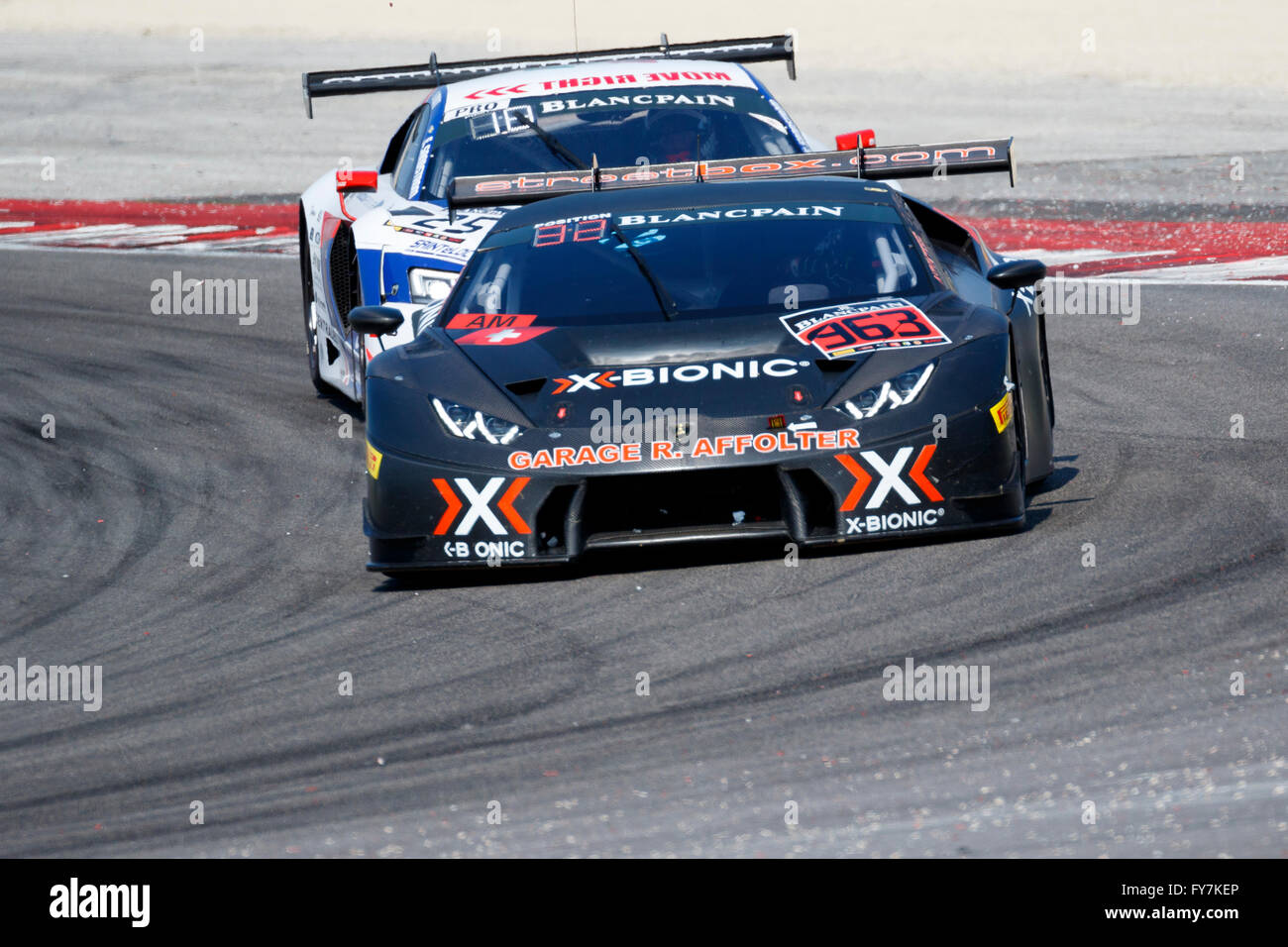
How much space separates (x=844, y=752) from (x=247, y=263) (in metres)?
10.7

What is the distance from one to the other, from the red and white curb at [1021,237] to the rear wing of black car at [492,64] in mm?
2532

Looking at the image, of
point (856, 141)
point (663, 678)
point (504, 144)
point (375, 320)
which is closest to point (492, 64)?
point (504, 144)

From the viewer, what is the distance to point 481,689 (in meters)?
5.12

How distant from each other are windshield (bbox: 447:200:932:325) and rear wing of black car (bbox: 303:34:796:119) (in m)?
3.68

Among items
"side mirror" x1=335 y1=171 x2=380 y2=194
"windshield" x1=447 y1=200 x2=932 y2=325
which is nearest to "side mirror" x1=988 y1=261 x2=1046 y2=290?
"windshield" x1=447 y1=200 x2=932 y2=325

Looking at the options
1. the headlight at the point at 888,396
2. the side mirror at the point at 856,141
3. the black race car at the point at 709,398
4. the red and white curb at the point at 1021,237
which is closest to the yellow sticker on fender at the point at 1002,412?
the black race car at the point at 709,398

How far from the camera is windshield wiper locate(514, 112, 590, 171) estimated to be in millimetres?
9477

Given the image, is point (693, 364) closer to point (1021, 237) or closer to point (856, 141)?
point (856, 141)

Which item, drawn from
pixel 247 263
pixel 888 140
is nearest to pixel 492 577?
pixel 247 263

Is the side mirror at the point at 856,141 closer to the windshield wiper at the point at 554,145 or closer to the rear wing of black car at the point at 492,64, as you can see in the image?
the windshield wiper at the point at 554,145

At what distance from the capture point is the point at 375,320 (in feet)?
23.0

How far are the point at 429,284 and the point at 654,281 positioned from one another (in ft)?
5.20

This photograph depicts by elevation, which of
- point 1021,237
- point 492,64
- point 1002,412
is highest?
point 492,64
